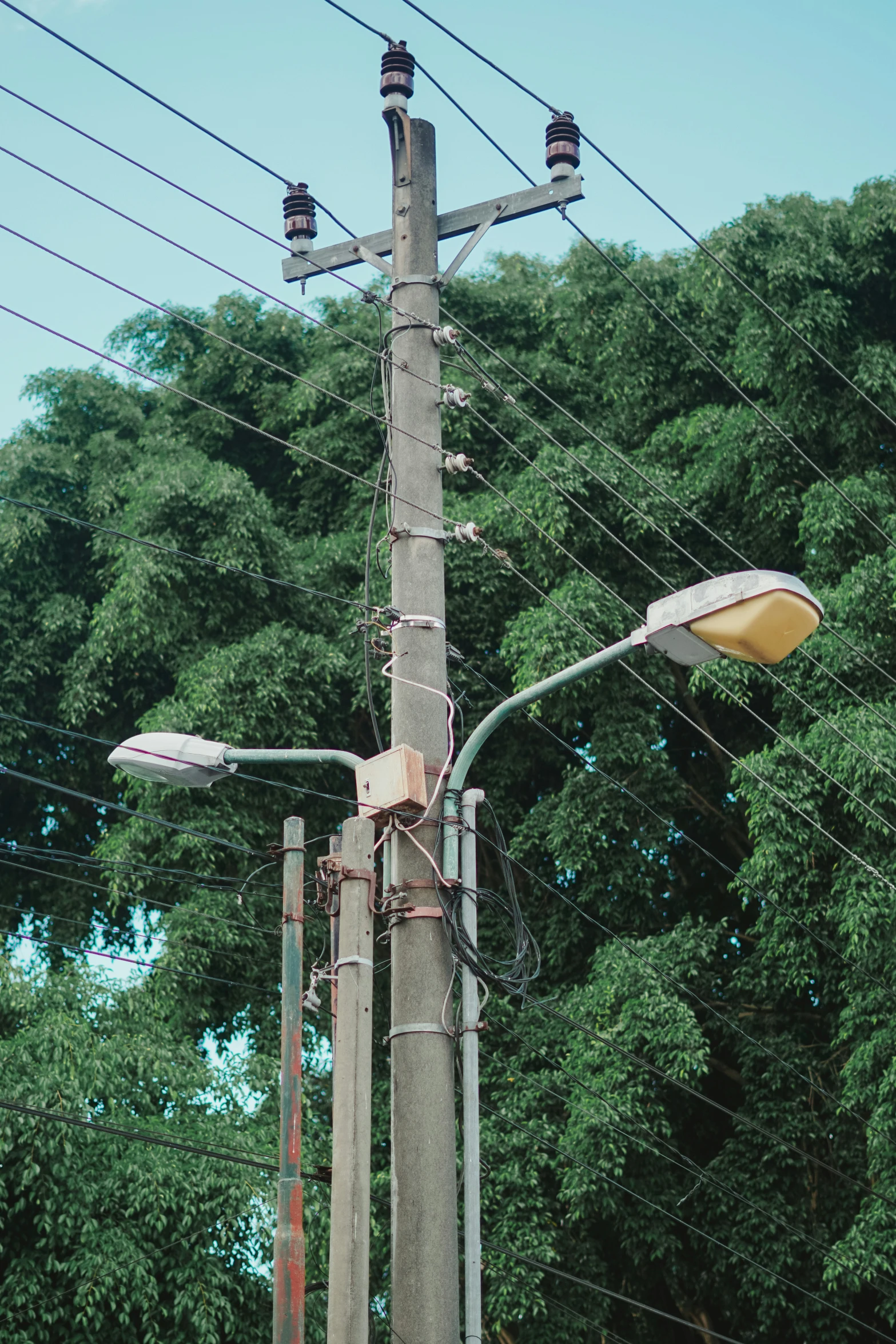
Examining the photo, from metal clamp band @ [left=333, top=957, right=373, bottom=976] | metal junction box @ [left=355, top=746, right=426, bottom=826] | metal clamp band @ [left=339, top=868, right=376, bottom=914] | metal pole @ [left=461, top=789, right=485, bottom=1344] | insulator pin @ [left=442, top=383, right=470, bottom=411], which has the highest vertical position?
insulator pin @ [left=442, top=383, right=470, bottom=411]

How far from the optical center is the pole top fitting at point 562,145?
760cm

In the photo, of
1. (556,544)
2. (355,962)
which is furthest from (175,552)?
(556,544)

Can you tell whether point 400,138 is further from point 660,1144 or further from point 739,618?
point 660,1144

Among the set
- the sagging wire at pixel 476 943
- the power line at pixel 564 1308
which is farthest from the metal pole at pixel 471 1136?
the power line at pixel 564 1308

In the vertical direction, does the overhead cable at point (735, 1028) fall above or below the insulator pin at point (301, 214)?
below

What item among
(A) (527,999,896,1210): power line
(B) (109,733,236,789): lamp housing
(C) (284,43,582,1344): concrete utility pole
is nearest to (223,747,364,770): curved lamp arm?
(B) (109,733,236,789): lamp housing

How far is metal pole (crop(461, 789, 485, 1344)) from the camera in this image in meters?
6.05

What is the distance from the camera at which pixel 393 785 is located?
6.27 metres

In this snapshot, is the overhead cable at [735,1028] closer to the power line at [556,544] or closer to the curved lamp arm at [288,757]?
the power line at [556,544]

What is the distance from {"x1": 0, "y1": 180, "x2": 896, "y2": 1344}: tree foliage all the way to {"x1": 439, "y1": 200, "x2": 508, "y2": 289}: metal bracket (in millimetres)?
5161

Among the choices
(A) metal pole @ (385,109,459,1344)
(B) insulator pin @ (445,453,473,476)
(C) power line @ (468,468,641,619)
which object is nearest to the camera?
(A) metal pole @ (385,109,459,1344)

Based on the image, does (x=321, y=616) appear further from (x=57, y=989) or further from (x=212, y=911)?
(x=57, y=989)

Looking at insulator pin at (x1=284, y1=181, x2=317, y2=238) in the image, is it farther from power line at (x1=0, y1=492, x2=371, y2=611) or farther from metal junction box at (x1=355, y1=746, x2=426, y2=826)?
metal junction box at (x1=355, y1=746, x2=426, y2=826)

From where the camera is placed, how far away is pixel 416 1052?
5.99m
